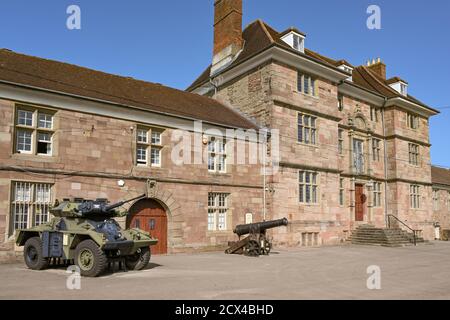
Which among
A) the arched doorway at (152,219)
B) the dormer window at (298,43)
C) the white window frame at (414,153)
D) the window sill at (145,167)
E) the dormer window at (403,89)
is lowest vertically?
the arched doorway at (152,219)

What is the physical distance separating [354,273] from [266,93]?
11.6 m

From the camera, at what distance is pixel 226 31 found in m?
24.9

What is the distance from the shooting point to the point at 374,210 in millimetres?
26844

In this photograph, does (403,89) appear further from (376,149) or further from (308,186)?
(308,186)

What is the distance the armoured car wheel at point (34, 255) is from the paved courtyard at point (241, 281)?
26cm

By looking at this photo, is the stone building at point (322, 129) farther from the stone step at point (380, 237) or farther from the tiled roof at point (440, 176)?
the tiled roof at point (440, 176)

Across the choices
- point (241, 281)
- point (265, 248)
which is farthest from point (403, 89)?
point (241, 281)

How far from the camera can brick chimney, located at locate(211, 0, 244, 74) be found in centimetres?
2436

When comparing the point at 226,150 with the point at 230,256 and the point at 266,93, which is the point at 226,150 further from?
the point at 230,256

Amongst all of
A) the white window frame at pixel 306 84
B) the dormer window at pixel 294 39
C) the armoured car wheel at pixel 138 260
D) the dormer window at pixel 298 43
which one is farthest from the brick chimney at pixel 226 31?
the armoured car wheel at pixel 138 260

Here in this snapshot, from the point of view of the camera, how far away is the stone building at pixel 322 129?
21.0 m

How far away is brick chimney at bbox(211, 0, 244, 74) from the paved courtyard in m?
14.2

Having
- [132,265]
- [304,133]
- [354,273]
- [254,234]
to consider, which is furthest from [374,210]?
[132,265]

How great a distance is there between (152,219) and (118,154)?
2.98 m
